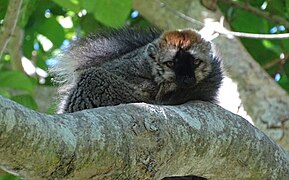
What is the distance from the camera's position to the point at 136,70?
410cm

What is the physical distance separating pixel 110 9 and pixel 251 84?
105cm

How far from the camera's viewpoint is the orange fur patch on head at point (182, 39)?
13.8 feet

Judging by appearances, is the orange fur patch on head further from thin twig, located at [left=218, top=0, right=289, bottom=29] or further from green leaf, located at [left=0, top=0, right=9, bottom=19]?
green leaf, located at [left=0, top=0, right=9, bottom=19]

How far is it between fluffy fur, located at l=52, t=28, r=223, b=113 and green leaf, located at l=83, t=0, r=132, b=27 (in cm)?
27

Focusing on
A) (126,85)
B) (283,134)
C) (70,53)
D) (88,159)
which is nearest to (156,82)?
(126,85)

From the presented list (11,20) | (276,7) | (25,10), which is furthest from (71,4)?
(276,7)

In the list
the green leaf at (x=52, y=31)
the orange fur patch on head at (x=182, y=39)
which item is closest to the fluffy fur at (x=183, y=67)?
the orange fur patch on head at (x=182, y=39)

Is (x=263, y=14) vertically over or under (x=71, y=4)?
under

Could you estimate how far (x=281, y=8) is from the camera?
18.2 feet

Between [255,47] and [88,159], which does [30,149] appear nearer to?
[88,159]

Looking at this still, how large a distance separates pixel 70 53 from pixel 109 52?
241mm

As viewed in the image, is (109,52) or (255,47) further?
(255,47)

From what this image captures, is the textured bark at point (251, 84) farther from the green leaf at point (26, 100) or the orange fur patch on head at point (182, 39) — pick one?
the green leaf at point (26, 100)

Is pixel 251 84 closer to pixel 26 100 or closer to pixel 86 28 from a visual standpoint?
pixel 26 100
